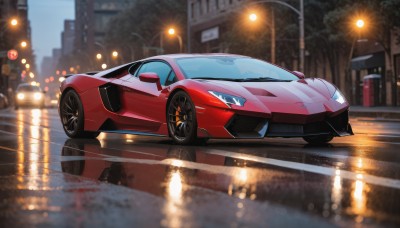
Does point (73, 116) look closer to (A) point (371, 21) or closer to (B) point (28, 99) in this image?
(A) point (371, 21)

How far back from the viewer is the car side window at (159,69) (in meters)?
9.42

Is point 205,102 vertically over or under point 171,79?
under

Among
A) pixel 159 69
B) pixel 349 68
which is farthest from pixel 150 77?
pixel 349 68

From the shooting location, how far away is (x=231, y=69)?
927 cm

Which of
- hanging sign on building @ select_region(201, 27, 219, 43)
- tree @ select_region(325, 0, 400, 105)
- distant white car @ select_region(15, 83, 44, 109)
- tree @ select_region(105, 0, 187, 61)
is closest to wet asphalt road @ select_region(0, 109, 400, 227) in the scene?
tree @ select_region(325, 0, 400, 105)

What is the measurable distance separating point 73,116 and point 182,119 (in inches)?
Answer: 109

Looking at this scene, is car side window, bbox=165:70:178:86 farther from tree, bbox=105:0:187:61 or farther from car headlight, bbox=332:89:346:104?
tree, bbox=105:0:187:61

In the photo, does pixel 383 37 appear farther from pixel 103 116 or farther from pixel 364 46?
pixel 103 116

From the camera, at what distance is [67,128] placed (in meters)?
10.8

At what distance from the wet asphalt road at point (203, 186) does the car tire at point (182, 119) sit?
30 cm

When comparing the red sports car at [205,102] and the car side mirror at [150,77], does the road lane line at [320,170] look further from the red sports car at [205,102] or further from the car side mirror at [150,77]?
the car side mirror at [150,77]

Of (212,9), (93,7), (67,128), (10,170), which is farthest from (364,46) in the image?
(93,7)

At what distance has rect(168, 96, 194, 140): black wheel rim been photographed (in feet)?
28.0

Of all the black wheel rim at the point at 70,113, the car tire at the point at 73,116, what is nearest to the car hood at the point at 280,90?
the car tire at the point at 73,116
